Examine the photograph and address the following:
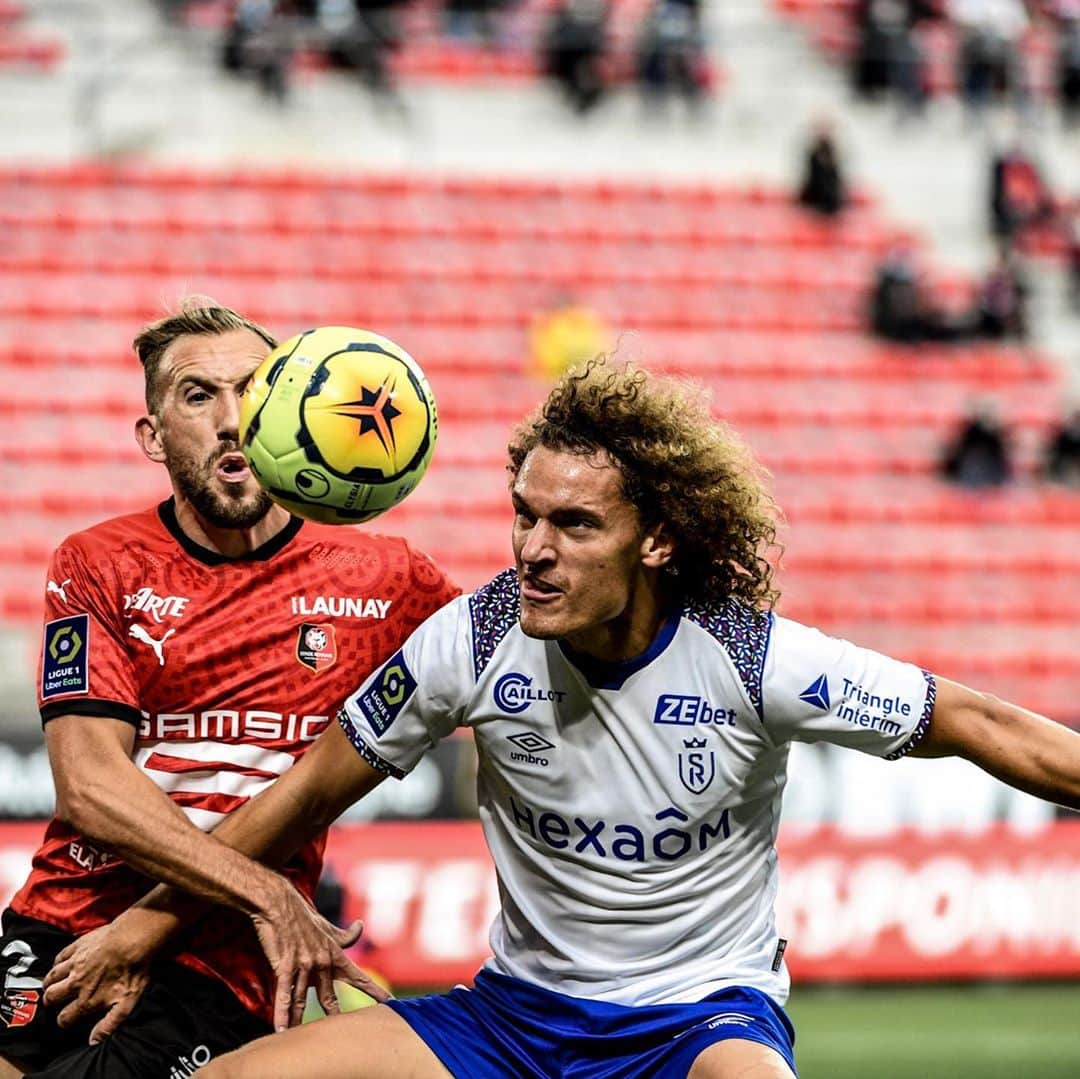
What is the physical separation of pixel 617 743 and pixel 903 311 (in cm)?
1362

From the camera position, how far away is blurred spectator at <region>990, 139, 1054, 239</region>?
17969mm

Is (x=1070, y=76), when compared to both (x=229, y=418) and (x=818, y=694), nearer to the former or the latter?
(x=229, y=418)

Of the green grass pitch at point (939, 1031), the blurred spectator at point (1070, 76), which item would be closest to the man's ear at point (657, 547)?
the green grass pitch at point (939, 1031)

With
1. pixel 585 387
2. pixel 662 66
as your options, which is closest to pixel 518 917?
pixel 585 387

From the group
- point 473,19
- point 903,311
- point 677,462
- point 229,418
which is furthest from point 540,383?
point 677,462

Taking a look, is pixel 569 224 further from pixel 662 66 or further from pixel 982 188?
pixel 982 188

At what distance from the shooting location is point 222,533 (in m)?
4.36

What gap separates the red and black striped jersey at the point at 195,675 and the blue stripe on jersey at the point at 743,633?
2.56 feet

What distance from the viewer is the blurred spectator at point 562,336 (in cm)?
1623

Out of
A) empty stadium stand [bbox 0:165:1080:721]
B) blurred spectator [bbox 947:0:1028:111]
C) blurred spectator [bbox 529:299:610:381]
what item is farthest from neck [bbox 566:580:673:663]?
blurred spectator [bbox 947:0:1028:111]

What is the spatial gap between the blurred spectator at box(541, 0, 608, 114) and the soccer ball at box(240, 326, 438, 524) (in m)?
14.5

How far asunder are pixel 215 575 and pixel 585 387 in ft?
3.10

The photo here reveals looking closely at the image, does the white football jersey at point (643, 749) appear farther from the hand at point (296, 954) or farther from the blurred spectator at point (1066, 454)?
the blurred spectator at point (1066, 454)

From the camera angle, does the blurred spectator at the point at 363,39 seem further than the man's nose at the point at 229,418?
Yes
